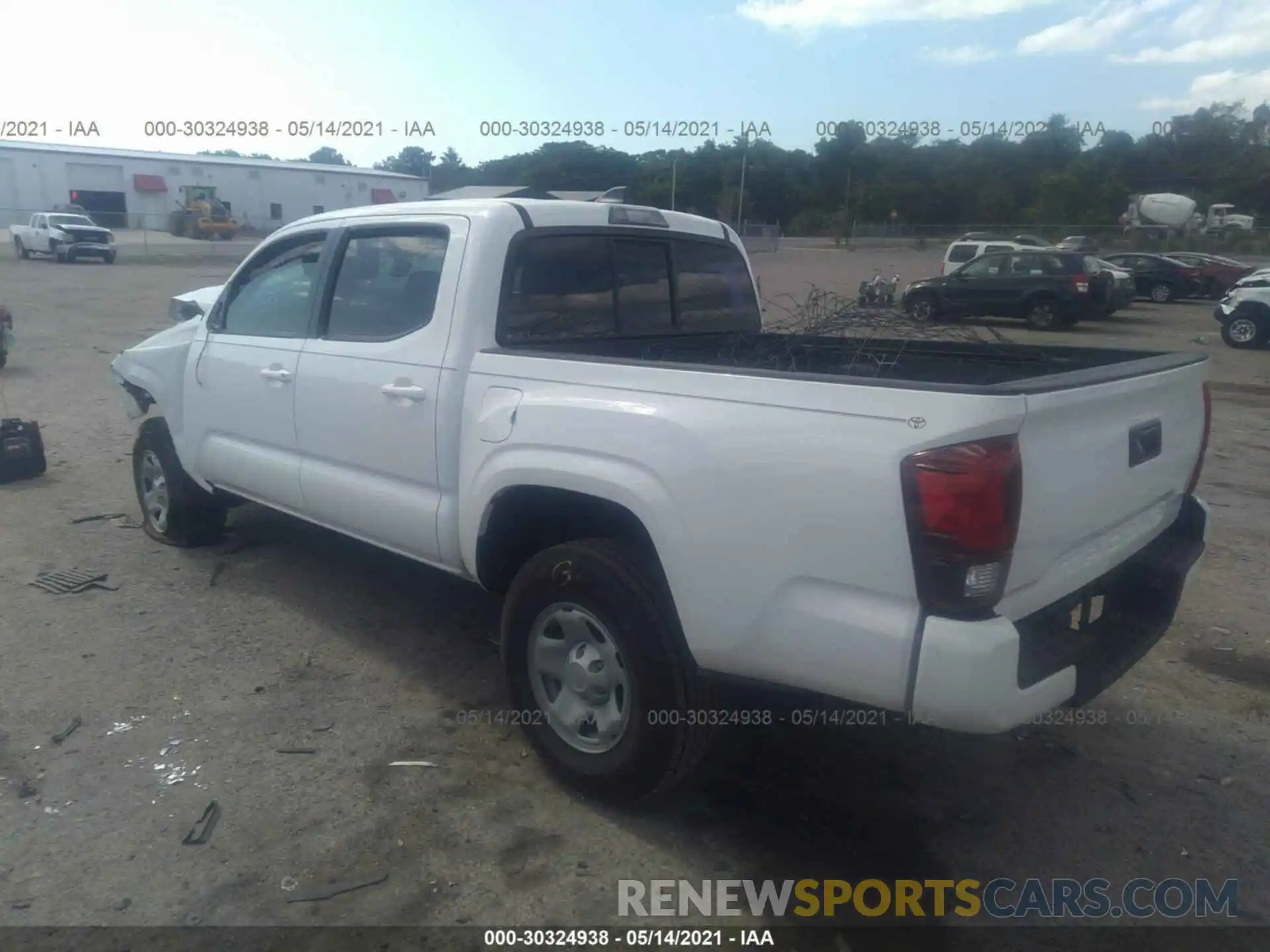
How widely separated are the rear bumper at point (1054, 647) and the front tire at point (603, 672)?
0.79 metres

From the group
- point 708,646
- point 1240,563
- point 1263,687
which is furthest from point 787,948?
point 1240,563

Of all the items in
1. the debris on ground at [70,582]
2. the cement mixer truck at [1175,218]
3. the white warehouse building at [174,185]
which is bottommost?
the debris on ground at [70,582]

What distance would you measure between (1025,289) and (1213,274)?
10573mm

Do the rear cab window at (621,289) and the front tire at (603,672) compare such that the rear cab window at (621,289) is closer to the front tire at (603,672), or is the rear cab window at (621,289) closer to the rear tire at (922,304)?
the front tire at (603,672)

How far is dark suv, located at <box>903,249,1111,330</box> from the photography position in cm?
2091

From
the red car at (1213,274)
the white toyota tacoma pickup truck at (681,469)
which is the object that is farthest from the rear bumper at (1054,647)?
the red car at (1213,274)

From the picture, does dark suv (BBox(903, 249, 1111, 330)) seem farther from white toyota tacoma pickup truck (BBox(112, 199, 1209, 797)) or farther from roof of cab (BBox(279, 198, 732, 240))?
white toyota tacoma pickup truck (BBox(112, 199, 1209, 797))

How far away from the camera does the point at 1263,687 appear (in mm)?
4305

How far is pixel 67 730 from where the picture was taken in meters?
3.78

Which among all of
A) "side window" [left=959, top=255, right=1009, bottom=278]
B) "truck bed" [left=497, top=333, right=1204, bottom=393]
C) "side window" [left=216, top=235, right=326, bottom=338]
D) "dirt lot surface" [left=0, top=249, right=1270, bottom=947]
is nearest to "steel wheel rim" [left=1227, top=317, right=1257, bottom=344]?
"side window" [left=959, top=255, right=1009, bottom=278]

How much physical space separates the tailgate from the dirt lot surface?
3.21 feet

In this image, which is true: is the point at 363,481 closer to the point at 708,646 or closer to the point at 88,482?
the point at 708,646

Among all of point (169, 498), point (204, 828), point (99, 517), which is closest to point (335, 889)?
point (204, 828)

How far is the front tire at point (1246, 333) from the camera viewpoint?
18422 mm
